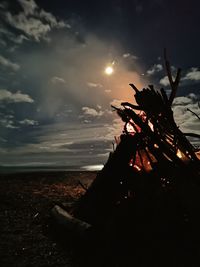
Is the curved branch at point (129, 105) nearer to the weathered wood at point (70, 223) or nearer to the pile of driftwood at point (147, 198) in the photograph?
the pile of driftwood at point (147, 198)

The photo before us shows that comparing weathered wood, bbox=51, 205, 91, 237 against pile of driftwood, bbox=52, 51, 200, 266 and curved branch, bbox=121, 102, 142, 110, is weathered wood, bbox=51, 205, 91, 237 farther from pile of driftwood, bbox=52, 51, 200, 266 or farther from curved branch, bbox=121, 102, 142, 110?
curved branch, bbox=121, 102, 142, 110

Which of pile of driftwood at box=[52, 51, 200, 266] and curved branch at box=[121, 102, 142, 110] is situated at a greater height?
curved branch at box=[121, 102, 142, 110]

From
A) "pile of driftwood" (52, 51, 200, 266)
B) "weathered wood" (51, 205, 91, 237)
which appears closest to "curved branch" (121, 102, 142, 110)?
"pile of driftwood" (52, 51, 200, 266)

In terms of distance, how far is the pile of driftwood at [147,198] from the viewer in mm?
5746

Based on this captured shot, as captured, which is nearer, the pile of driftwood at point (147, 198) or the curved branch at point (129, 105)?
the pile of driftwood at point (147, 198)

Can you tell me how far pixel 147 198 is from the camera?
20.4 feet

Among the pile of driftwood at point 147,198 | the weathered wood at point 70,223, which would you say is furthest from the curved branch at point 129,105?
the weathered wood at point 70,223

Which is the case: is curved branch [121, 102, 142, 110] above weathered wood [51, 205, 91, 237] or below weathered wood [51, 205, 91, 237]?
above

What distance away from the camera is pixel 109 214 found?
6.55 metres

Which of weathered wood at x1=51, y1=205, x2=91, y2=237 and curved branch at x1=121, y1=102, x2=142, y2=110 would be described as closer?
weathered wood at x1=51, y1=205, x2=91, y2=237

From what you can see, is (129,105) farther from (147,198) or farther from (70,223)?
(70,223)

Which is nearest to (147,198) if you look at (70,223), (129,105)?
(70,223)

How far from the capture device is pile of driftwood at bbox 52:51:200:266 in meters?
5.75

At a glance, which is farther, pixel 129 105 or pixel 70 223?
pixel 129 105
